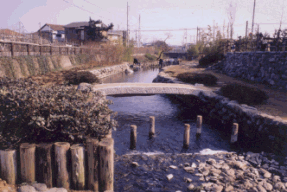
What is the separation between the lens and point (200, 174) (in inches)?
267

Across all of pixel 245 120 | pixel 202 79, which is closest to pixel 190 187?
pixel 245 120

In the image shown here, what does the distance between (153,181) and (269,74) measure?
41.1ft

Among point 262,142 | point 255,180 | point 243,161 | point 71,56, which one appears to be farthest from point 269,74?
point 71,56

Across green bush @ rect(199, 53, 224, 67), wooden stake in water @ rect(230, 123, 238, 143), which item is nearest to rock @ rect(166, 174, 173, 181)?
wooden stake in water @ rect(230, 123, 238, 143)

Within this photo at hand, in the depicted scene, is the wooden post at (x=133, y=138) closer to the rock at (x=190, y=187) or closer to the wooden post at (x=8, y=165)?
the rock at (x=190, y=187)

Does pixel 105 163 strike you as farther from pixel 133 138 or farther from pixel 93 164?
pixel 133 138

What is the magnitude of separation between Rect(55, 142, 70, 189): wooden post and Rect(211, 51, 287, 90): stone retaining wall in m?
13.6

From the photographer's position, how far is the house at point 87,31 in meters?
41.3

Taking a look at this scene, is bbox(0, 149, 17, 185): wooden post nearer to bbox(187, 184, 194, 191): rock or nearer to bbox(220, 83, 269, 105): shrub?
bbox(187, 184, 194, 191): rock

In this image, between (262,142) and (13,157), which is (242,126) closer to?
(262,142)

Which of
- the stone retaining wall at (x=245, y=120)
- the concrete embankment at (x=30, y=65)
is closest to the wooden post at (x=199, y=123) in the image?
the stone retaining wall at (x=245, y=120)

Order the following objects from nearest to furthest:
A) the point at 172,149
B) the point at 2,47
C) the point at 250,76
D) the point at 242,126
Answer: the point at 172,149 < the point at 242,126 < the point at 2,47 < the point at 250,76

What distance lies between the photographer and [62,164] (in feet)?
13.3

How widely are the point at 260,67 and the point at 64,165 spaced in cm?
1619
